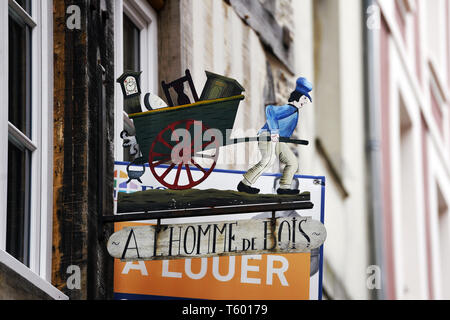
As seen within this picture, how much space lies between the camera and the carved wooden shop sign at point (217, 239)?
6.02m

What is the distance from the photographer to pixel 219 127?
6133 mm

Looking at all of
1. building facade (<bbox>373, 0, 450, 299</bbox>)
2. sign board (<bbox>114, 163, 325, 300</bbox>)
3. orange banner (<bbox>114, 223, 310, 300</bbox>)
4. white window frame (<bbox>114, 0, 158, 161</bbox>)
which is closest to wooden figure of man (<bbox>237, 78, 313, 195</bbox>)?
sign board (<bbox>114, 163, 325, 300</bbox>)

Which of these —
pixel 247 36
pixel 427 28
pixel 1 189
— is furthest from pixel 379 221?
pixel 1 189

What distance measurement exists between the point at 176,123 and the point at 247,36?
255cm

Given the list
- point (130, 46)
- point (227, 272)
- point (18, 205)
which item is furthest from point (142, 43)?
point (18, 205)

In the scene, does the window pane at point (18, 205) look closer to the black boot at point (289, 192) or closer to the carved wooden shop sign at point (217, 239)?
the carved wooden shop sign at point (217, 239)

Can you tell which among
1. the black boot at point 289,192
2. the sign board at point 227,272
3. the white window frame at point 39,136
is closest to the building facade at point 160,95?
the white window frame at point 39,136

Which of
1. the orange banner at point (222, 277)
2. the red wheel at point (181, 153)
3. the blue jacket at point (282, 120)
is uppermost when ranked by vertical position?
the blue jacket at point (282, 120)

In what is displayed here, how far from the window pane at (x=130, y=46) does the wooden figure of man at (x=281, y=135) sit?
134 cm

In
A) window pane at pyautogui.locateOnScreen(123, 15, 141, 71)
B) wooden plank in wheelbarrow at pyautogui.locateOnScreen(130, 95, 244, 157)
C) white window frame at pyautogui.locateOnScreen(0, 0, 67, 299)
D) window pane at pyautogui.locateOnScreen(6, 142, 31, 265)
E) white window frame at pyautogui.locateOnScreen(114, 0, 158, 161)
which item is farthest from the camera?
window pane at pyautogui.locateOnScreen(123, 15, 141, 71)

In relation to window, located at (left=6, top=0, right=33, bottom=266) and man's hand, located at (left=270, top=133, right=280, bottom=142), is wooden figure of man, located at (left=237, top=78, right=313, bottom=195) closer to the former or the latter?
man's hand, located at (left=270, top=133, right=280, bottom=142)

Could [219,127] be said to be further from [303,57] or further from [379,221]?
[379,221]

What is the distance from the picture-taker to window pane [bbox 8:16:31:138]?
20.3 feet

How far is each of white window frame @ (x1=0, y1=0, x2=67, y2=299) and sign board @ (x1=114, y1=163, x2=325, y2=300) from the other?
0.35 m
